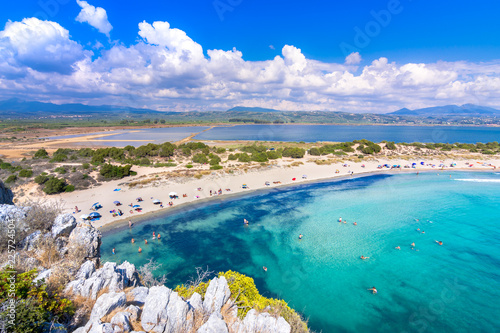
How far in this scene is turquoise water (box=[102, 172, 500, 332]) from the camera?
58.6ft

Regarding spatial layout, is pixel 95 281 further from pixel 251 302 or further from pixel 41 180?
pixel 41 180

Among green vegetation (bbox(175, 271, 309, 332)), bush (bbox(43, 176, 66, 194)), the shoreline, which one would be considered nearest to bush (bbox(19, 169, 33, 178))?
bush (bbox(43, 176, 66, 194))

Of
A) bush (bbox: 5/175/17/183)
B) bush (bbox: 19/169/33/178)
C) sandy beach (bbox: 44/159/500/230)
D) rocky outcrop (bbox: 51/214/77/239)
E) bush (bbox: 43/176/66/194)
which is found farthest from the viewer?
bush (bbox: 19/169/33/178)

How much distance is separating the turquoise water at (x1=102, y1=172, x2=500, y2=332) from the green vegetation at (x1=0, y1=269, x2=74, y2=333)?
1290 centimetres

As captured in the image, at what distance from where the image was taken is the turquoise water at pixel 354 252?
1786 centimetres

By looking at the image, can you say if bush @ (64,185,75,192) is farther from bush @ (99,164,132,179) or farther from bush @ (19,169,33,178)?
bush @ (19,169,33,178)

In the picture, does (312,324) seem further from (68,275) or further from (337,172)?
(337,172)

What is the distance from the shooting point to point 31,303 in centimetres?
744

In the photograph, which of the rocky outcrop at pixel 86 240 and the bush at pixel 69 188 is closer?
the rocky outcrop at pixel 86 240

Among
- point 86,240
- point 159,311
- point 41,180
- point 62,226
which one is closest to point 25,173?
point 41,180

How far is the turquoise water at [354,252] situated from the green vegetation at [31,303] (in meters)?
Answer: 12.9

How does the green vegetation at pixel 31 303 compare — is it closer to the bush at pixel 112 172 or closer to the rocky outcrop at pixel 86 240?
the rocky outcrop at pixel 86 240

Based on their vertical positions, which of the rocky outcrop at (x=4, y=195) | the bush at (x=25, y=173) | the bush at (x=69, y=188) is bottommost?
the bush at (x=69, y=188)

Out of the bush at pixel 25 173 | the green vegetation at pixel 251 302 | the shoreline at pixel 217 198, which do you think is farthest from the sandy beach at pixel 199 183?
the green vegetation at pixel 251 302
